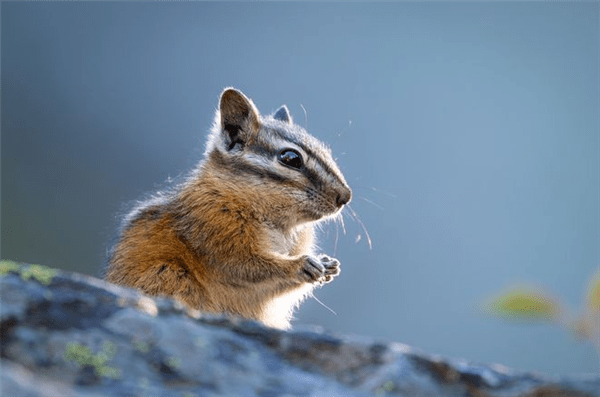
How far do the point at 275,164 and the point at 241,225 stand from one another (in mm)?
369

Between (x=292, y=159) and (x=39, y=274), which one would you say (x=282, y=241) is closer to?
(x=292, y=159)

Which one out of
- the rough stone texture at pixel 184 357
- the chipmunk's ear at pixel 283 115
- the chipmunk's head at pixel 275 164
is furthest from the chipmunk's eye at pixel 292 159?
the rough stone texture at pixel 184 357

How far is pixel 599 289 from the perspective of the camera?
5.89ft

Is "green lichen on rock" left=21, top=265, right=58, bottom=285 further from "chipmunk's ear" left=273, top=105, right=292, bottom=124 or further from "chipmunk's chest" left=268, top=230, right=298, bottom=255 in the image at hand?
"chipmunk's ear" left=273, top=105, right=292, bottom=124

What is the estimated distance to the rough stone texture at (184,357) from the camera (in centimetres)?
157

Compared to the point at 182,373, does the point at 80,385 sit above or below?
below

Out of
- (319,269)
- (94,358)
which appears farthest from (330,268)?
(94,358)

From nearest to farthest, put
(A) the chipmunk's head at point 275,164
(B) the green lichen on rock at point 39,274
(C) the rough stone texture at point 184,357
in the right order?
(C) the rough stone texture at point 184,357, (B) the green lichen on rock at point 39,274, (A) the chipmunk's head at point 275,164

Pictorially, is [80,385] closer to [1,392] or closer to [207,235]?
[1,392]

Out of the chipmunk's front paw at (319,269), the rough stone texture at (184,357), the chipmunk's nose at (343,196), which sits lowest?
the rough stone texture at (184,357)

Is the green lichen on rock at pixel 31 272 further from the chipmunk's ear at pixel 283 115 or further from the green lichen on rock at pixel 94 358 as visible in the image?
the chipmunk's ear at pixel 283 115

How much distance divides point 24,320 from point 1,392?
315 mm

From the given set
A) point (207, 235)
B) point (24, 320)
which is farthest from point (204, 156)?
point (24, 320)

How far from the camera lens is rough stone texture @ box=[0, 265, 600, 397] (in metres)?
1.57
